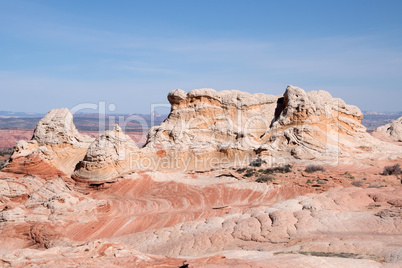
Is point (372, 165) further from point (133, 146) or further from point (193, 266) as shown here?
point (193, 266)

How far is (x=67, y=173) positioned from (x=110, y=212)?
6.75m

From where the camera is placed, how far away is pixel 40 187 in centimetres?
1398

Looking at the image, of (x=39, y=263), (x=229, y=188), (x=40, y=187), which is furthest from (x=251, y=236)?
(x=40, y=187)

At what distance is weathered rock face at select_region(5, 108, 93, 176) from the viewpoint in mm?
17812

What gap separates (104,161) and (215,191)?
19.5ft

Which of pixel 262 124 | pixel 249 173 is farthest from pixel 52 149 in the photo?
pixel 262 124

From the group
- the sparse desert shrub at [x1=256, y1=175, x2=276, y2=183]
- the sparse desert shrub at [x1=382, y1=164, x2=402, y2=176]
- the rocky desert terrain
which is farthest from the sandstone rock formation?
the sparse desert shrub at [x1=382, y1=164, x2=402, y2=176]

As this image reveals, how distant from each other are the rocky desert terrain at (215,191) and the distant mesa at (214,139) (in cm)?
7

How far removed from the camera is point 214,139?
22562mm

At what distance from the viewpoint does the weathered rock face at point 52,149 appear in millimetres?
17812

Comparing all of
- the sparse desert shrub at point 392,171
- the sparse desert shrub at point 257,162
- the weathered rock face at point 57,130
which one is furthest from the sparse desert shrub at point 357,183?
the weathered rock face at point 57,130

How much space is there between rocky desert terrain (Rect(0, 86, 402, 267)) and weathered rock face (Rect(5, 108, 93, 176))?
76 millimetres

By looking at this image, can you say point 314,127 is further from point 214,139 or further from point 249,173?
point 249,173

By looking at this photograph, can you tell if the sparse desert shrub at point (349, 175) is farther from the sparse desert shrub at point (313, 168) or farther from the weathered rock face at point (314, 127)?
the weathered rock face at point (314, 127)
